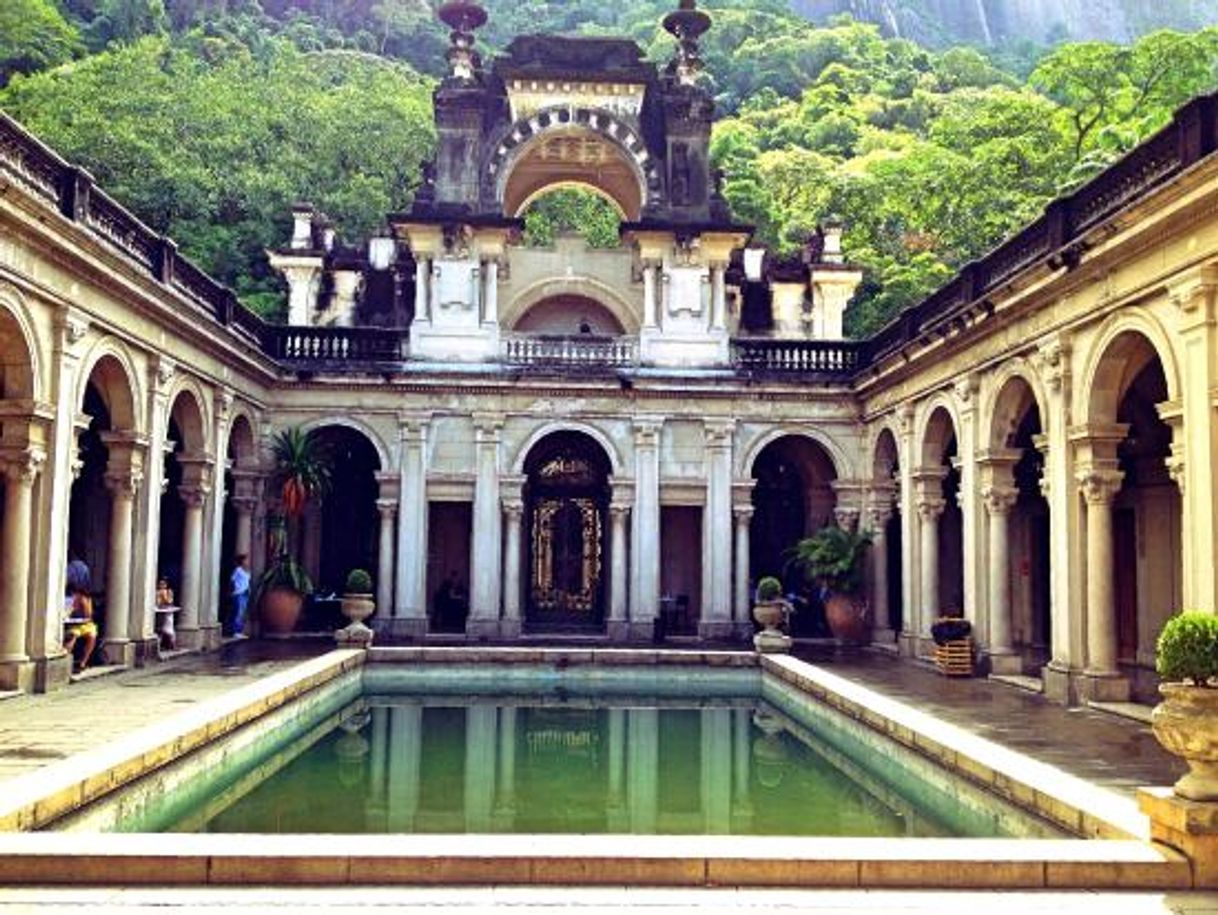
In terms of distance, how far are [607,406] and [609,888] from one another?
1759 cm

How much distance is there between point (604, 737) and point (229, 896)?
22.4ft

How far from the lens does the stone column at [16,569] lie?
42.6ft

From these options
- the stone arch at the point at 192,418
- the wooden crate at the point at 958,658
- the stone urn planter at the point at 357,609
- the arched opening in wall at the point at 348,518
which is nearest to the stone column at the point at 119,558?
the stone arch at the point at 192,418

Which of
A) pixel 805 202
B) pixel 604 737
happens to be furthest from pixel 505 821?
pixel 805 202

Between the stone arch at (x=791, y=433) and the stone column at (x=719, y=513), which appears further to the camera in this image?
the stone arch at (x=791, y=433)

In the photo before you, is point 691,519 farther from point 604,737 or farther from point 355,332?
point 604,737

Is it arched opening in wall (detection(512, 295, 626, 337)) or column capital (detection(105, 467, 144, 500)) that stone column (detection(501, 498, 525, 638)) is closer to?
arched opening in wall (detection(512, 295, 626, 337))

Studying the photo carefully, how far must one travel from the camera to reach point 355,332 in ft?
78.1

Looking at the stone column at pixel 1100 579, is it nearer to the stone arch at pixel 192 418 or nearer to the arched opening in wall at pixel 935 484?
the arched opening in wall at pixel 935 484

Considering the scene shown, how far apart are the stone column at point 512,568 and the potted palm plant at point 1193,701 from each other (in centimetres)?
1720

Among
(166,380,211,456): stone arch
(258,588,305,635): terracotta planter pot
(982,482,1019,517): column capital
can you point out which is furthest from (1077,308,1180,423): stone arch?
(258,588,305,635): terracotta planter pot

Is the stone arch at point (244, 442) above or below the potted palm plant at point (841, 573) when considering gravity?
above

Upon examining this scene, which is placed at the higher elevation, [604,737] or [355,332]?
[355,332]

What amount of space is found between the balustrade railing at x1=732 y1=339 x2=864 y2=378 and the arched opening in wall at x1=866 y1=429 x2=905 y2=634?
1986mm
